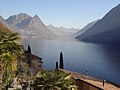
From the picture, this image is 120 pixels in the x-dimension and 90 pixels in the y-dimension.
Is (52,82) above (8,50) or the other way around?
the other way around

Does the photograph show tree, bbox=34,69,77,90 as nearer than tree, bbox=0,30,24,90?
Result: No

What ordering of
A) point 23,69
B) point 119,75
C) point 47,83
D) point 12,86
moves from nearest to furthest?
1. point 47,83
2. point 12,86
3. point 23,69
4. point 119,75

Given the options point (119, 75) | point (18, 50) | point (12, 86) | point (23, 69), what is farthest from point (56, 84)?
point (119, 75)

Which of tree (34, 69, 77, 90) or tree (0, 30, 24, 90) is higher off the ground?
tree (0, 30, 24, 90)

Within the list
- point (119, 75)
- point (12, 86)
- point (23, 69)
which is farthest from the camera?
point (119, 75)

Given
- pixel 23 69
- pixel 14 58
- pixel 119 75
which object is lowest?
pixel 119 75

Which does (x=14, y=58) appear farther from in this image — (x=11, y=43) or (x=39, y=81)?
(x=39, y=81)

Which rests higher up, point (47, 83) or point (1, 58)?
point (1, 58)

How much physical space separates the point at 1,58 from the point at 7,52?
59 cm

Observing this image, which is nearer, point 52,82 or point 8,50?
point 8,50

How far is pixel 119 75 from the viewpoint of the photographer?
115m

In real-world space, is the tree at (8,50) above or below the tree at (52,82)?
above

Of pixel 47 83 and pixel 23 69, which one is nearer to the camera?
pixel 47 83

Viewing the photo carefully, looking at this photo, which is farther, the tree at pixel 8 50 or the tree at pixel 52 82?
the tree at pixel 52 82
